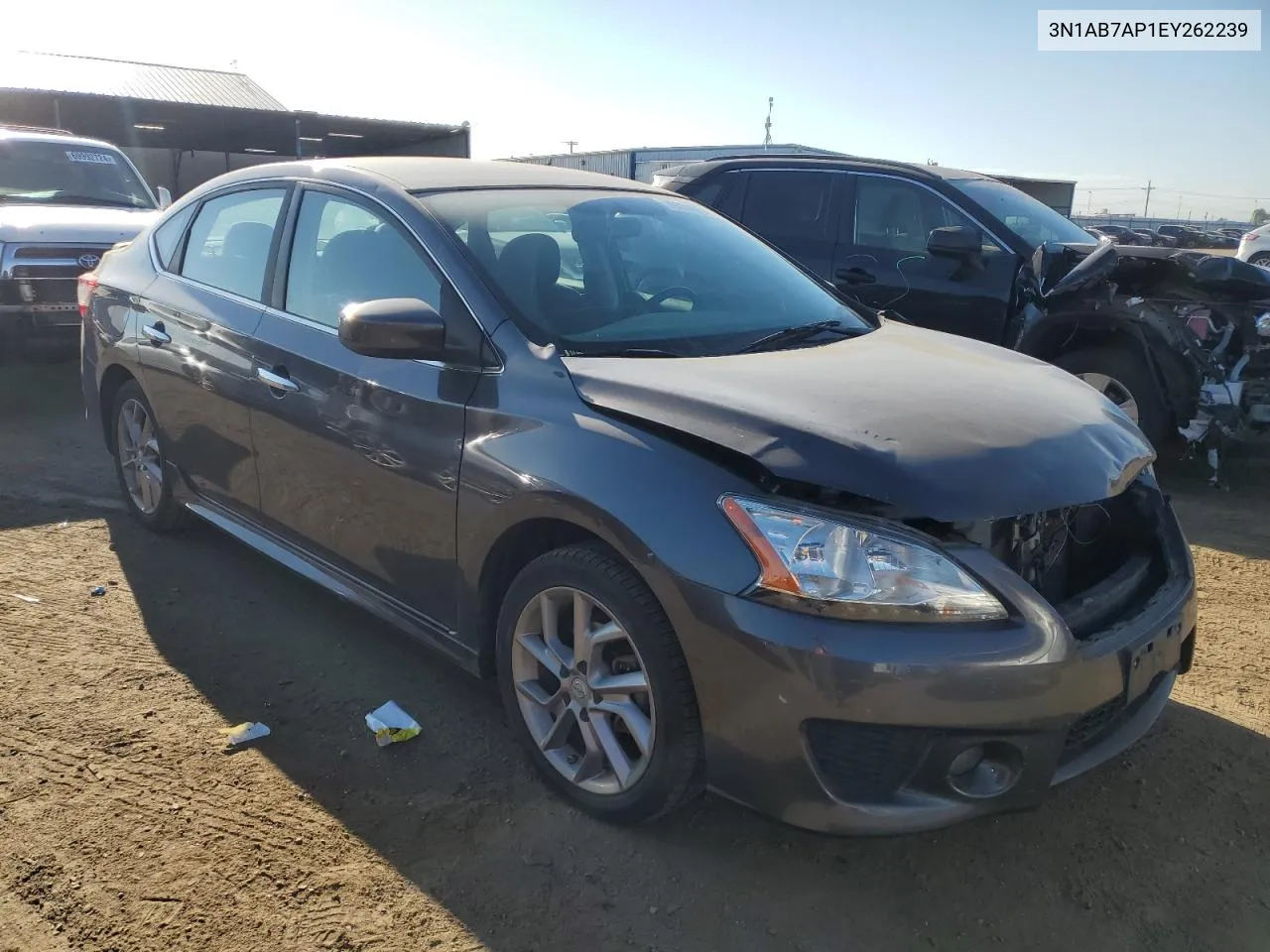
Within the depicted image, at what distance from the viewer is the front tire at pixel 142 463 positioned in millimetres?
4555

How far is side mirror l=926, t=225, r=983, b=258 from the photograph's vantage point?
6004 mm

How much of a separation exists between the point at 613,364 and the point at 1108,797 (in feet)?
6.18

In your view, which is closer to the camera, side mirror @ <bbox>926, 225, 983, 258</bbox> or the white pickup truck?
side mirror @ <bbox>926, 225, 983, 258</bbox>

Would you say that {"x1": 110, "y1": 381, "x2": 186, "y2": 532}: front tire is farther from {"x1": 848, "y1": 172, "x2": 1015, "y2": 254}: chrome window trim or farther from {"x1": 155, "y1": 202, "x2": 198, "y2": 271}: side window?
{"x1": 848, "y1": 172, "x2": 1015, "y2": 254}: chrome window trim

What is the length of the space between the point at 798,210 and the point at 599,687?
5.24 metres

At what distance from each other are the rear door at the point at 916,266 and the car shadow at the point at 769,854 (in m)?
3.44

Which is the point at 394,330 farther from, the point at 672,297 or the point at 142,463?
the point at 142,463

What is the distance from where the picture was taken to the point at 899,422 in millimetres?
2414

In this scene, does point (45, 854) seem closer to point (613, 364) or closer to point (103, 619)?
point (103, 619)

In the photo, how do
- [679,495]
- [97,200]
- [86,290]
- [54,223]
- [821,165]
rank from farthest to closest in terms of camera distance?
[97,200] → [54,223] → [821,165] → [86,290] → [679,495]

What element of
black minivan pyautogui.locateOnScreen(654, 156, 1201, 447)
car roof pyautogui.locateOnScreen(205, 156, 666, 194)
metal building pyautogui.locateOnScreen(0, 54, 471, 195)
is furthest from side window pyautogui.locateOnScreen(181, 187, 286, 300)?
metal building pyautogui.locateOnScreen(0, 54, 471, 195)

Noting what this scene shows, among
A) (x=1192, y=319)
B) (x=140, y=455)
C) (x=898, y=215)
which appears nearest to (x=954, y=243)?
(x=898, y=215)

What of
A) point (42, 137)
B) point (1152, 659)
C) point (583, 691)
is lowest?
point (583, 691)

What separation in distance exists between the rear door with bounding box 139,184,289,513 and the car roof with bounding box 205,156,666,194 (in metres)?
0.16
